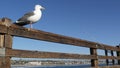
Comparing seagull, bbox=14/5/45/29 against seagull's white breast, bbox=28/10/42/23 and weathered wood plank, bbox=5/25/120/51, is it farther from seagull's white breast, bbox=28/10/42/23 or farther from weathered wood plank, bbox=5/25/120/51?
weathered wood plank, bbox=5/25/120/51

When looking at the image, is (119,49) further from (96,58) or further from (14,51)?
(14,51)

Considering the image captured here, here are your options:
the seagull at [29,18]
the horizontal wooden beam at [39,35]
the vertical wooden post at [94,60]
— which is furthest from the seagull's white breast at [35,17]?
the vertical wooden post at [94,60]

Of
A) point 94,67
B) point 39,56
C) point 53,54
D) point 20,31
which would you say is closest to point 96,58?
point 94,67

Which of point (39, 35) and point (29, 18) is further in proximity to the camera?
point (39, 35)

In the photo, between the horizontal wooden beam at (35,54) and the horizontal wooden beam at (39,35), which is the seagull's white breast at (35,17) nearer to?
the horizontal wooden beam at (39,35)

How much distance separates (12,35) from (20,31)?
8.8 inches

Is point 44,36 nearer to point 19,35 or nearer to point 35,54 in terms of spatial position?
point 35,54

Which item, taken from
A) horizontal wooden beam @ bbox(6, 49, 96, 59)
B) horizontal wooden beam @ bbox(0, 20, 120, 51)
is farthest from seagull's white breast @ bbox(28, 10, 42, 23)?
horizontal wooden beam @ bbox(6, 49, 96, 59)

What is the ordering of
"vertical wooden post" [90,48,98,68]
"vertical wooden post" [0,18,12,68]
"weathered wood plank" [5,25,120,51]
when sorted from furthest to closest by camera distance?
1. "vertical wooden post" [90,48,98,68]
2. "weathered wood plank" [5,25,120,51]
3. "vertical wooden post" [0,18,12,68]

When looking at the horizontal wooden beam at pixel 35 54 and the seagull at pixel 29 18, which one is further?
the seagull at pixel 29 18

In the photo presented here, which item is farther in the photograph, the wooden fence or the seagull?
the seagull

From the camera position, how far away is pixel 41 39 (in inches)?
187

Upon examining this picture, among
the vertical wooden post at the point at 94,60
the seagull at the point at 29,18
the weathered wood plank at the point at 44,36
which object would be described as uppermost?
the seagull at the point at 29,18

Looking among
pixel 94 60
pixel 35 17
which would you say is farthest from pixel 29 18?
pixel 94 60
